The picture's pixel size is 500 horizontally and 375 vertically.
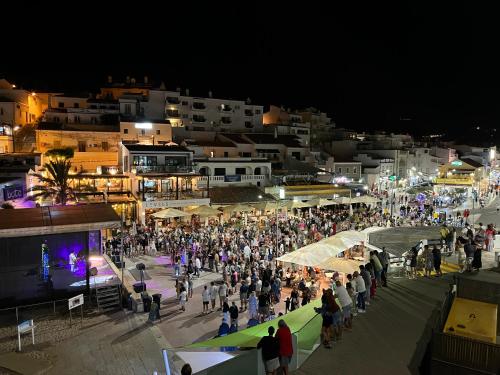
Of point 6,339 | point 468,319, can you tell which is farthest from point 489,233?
point 6,339

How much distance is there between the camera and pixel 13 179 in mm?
26031

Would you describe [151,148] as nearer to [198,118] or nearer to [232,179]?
[232,179]

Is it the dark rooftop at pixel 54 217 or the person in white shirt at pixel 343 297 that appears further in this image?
the dark rooftop at pixel 54 217

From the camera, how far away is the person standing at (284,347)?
24.3ft

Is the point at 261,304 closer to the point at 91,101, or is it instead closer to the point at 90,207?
the point at 90,207

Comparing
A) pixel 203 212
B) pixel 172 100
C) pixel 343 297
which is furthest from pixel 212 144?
pixel 343 297

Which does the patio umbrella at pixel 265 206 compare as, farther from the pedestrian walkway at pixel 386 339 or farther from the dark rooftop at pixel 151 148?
the pedestrian walkway at pixel 386 339

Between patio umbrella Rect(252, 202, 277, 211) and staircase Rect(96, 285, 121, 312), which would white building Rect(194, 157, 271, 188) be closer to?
patio umbrella Rect(252, 202, 277, 211)

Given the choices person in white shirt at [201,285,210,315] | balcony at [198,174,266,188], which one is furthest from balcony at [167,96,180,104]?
person in white shirt at [201,285,210,315]

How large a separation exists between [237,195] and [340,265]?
20.6m

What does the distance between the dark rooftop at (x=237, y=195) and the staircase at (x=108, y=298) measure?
18584 mm

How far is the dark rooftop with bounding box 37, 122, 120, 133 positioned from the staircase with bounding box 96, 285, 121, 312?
29.1 metres

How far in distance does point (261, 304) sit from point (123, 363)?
4787mm

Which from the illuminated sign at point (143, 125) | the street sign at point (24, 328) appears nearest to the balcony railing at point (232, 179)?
the illuminated sign at point (143, 125)
